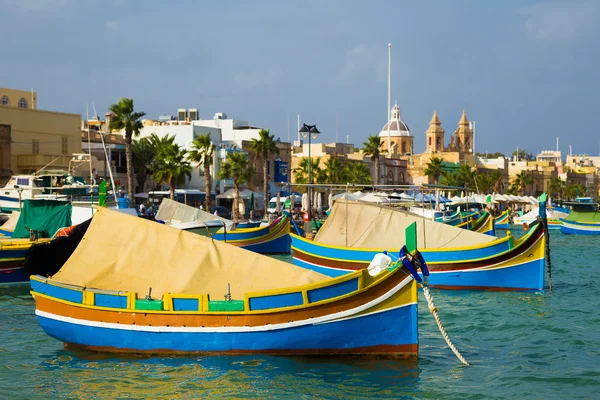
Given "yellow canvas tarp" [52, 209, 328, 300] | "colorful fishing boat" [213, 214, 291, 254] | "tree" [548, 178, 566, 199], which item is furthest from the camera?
"tree" [548, 178, 566, 199]

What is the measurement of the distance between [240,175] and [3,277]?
47.4m

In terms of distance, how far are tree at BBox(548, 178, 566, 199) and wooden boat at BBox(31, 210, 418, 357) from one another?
143m

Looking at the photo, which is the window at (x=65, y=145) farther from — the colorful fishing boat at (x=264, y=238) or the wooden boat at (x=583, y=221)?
the wooden boat at (x=583, y=221)

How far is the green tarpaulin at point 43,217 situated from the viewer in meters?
31.0

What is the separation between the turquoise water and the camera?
1455cm

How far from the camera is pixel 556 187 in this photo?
514 ft

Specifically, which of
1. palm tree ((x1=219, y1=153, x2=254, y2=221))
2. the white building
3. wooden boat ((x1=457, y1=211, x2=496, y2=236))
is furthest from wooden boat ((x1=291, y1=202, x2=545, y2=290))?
the white building

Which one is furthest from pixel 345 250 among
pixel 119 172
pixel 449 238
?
pixel 119 172

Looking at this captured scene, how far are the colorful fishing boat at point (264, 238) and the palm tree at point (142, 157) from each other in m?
27.8

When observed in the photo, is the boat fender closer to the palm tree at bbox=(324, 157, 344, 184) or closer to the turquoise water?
the turquoise water

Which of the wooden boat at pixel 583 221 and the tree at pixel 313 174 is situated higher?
the tree at pixel 313 174

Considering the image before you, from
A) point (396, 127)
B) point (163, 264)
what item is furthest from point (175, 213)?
point (396, 127)

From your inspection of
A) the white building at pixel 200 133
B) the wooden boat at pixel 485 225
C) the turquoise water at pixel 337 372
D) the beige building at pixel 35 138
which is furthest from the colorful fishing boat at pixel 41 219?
the white building at pixel 200 133

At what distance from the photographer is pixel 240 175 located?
73.9m
